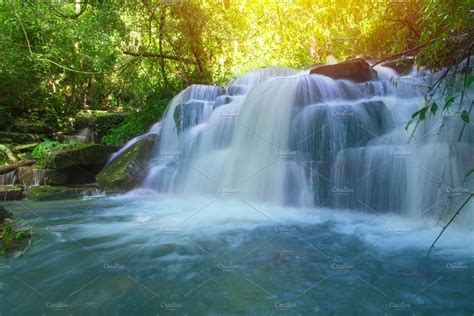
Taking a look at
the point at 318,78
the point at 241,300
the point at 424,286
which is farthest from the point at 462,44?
the point at 318,78

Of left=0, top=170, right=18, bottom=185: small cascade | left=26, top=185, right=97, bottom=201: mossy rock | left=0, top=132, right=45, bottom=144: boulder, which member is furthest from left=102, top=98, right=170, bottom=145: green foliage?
left=26, top=185, right=97, bottom=201: mossy rock

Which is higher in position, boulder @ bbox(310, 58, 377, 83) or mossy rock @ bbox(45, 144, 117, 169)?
boulder @ bbox(310, 58, 377, 83)

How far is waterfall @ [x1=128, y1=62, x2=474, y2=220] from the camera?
198 inches

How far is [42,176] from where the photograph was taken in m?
8.73

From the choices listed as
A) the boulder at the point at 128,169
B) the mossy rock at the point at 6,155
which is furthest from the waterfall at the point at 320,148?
the mossy rock at the point at 6,155

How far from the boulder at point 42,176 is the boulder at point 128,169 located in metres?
1.14

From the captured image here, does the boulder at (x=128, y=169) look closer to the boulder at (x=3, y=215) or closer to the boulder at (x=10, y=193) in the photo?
the boulder at (x=10, y=193)

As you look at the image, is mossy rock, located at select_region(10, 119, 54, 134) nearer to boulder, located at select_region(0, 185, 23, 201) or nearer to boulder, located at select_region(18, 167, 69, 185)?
boulder, located at select_region(18, 167, 69, 185)

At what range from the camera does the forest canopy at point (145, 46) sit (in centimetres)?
942

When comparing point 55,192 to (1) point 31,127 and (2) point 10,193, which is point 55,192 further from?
(1) point 31,127

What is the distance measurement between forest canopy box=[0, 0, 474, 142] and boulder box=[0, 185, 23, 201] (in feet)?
10.1

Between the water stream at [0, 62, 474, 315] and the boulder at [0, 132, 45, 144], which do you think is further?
the boulder at [0, 132, 45, 144]

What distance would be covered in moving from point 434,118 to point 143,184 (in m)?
5.68

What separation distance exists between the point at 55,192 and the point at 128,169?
154cm
